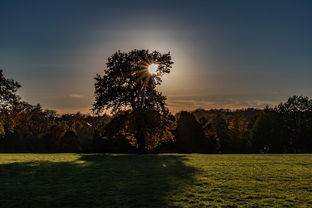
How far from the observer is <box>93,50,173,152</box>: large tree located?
38.8 meters

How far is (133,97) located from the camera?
3941 centimetres

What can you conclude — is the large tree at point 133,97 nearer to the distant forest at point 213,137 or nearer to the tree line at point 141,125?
the tree line at point 141,125

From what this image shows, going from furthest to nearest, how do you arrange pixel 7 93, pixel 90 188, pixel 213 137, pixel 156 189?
pixel 213 137
pixel 7 93
pixel 90 188
pixel 156 189

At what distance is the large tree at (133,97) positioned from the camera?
3875 cm

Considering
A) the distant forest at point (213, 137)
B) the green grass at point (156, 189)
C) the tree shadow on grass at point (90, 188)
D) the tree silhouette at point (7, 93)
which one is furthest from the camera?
the distant forest at point (213, 137)

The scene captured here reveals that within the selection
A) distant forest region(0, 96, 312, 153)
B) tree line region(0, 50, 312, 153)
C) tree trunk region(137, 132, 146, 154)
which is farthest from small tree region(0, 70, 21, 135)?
distant forest region(0, 96, 312, 153)

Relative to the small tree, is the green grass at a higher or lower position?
lower

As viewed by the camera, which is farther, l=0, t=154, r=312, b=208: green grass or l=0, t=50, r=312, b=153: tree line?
l=0, t=50, r=312, b=153: tree line

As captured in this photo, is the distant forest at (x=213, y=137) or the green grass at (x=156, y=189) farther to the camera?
the distant forest at (x=213, y=137)

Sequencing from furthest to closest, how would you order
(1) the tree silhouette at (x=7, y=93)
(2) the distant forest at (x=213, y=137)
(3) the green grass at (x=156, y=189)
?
(2) the distant forest at (x=213, y=137) < (1) the tree silhouette at (x=7, y=93) < (3) the green grass at (x=156, y=189)

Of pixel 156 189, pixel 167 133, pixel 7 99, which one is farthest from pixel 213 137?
pixel 156 189

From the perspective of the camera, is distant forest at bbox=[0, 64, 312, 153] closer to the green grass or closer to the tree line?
the tree line

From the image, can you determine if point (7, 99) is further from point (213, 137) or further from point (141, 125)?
point (213, 137)

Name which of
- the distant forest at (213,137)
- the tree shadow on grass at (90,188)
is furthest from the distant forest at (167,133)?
the tree shadow on grass at (90,188)
